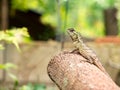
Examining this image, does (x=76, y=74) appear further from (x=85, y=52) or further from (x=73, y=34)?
(x=73, y=34)

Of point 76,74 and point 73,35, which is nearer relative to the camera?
point 76,74

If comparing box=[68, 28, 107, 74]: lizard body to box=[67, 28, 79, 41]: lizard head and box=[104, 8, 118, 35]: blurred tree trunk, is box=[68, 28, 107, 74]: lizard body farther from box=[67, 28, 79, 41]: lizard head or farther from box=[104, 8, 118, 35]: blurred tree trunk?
box=[104, 8, 118, 35]: blurred tree trunk

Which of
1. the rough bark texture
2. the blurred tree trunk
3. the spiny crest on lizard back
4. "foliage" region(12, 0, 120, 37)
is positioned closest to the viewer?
the rough bark texture

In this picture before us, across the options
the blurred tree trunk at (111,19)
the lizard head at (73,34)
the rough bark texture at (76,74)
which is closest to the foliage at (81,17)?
the blurred tree trunk at (111,19)

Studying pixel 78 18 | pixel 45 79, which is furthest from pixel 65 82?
pixel 78 18

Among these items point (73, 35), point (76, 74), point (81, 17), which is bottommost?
point (81, 17)

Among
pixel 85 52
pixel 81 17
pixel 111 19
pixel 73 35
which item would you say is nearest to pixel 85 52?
pixel 85 52

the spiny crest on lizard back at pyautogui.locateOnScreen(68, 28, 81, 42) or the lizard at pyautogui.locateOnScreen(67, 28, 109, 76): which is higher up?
the spiny crest on lizard back at pyautogui.locateOnScreen(68, 28, 81, 42)

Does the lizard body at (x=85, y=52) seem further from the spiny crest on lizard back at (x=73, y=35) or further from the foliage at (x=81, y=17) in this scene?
the foliage at (x=81, y=17)

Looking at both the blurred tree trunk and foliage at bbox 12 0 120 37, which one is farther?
foliage at bbox 12 0 120 37

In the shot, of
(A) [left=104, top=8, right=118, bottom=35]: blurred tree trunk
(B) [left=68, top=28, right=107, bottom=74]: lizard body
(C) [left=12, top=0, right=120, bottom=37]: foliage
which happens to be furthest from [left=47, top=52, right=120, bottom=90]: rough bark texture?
(A) [left=104, top=8, right=118, bottom=35]: blurred tree trunk
